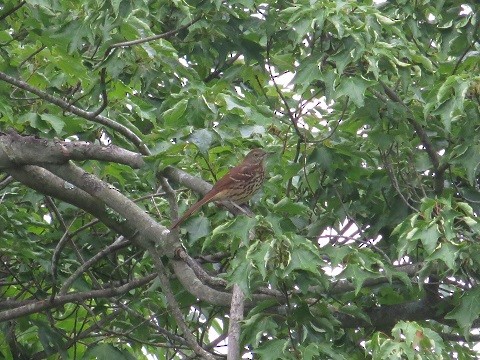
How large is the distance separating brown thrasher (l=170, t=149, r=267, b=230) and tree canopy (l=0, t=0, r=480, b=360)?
2.7 inches

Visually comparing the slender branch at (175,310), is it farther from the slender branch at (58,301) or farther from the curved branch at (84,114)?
the slender branch at (58,301)

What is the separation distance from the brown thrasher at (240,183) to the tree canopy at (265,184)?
2.7 inches

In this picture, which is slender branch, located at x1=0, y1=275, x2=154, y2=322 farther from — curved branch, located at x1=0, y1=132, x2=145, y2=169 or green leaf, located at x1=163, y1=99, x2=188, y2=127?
green leaf, located at x1=163, y1=99, x2=188, y2=127

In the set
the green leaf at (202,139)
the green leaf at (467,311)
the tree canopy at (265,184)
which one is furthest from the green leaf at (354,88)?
the green leaf at (467,311)

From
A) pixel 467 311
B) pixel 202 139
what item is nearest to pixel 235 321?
pixel 202 139

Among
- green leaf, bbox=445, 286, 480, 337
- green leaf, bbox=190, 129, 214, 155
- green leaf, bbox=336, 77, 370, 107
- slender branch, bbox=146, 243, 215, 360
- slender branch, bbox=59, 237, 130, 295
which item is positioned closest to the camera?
green leaf, bbox=190, 129, 214, 155

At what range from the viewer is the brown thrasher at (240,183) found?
557 centimetres

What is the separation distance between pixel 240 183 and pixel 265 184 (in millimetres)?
144

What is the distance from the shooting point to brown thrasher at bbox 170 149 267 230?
18.3 ft

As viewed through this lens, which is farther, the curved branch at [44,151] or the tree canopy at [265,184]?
the curved branch at [44,151]

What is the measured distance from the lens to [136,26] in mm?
5668

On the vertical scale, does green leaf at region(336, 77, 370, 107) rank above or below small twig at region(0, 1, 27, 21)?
below

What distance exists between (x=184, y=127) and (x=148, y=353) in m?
3.44

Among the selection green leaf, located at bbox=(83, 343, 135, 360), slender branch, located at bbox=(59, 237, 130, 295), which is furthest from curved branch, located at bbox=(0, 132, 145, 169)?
green leaf, located at bbox=(83, 343, 135, 360)
